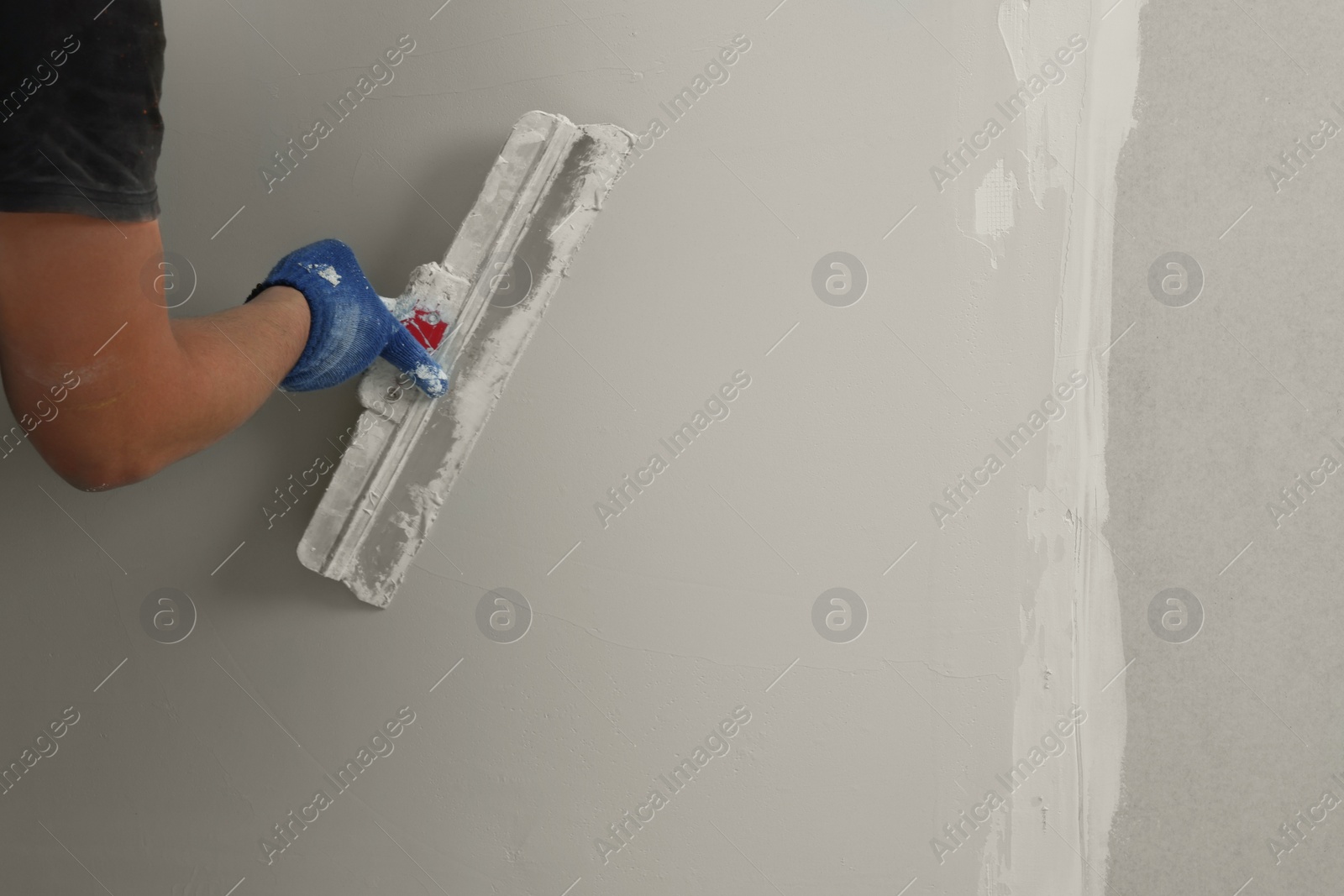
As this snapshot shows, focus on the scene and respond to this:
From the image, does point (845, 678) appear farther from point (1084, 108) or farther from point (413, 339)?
point (1084, 108)

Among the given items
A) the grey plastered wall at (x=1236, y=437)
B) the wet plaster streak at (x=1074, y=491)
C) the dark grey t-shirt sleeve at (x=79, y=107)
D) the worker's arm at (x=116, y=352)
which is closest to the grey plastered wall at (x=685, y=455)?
the wet plaster streak at (x=1074, y=491)

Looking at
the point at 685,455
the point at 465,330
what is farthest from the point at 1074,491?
the point at 465,330

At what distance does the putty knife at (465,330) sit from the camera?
1.36 meters

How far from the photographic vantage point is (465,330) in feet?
4.51

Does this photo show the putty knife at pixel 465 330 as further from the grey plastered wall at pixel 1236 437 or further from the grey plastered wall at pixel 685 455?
the grey plastered wall at pixel 1236 437

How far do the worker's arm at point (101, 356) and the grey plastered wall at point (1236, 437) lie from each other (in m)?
1.42

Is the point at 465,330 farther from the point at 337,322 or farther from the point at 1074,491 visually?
the point at 1074,491

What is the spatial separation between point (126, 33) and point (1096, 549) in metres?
1.59

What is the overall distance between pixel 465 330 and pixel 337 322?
0.74ft

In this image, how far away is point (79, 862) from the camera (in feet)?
4.93

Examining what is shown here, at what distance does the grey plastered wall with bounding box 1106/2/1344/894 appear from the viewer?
55.9 inches

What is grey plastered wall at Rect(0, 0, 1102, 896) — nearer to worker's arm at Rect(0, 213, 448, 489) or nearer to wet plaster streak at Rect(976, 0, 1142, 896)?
wet plaster streak at Rect(976, 0, 1142, 896)

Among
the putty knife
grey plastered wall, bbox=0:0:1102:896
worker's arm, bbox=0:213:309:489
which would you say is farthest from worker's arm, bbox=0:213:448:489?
grey plastered wall, bbox=0:0:1102:896

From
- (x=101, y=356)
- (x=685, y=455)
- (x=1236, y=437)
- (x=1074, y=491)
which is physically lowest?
(x=101, y=356)
